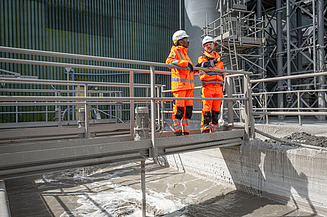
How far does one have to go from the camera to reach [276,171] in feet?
15.1

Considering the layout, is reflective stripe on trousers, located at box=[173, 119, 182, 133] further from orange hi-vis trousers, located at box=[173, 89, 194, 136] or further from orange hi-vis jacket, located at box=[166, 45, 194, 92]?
orange hi-vis jacket, located at box=[166, 45, 194, 92]

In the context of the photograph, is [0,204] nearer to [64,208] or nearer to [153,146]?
[153,146]

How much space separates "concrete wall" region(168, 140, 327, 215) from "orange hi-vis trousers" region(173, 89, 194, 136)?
5.06 ft

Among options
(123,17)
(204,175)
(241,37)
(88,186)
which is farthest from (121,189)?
(123,17)

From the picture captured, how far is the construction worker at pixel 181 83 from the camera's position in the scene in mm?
4195

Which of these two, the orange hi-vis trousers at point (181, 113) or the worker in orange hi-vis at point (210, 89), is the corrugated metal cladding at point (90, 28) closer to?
the worker in orange hi-vis at point (210, 89)

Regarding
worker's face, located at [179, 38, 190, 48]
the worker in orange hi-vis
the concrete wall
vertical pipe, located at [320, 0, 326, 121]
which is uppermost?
vertical pipe, located at [320, 0, 326, 121]

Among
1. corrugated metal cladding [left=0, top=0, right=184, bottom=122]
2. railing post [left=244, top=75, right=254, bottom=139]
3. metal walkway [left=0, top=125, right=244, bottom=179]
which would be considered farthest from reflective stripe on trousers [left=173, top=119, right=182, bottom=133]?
corrugated metal cladding [left=0, top=0, right=184, bottom=122]

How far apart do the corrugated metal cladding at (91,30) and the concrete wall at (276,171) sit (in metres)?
9.32

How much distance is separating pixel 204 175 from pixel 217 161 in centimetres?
62

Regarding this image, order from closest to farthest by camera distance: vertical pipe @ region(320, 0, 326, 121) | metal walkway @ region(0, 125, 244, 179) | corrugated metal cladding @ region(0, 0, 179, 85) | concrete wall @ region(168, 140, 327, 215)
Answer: metal walkway @ region(0, 125, 244, 179) < concrete wall @ region(168, 140, 327, 215) < vertical pipe @ region(320, 0, 326, 121) < corrugated metal cladding @ region(0, 0, 179, 85)

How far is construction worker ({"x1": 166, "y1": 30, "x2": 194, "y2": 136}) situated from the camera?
4.20 meters

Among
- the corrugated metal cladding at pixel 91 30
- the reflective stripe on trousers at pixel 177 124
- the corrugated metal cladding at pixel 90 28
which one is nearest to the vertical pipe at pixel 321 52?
the corrugated metal cladding at pixel 91 30

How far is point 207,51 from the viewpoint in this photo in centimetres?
505
